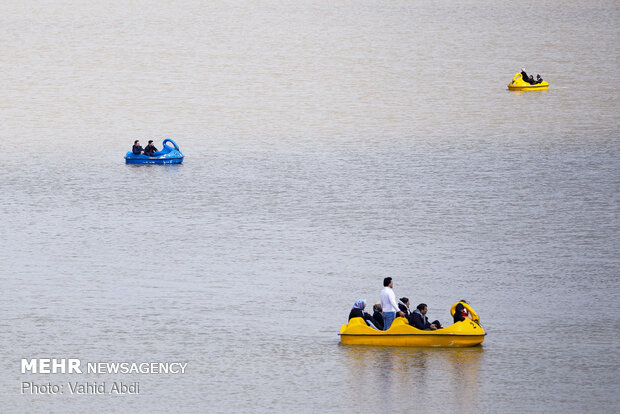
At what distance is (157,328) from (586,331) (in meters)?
14.2

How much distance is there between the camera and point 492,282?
43812mm

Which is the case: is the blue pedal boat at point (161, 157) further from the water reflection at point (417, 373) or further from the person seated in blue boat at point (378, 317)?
the water reflection at point (417, 373)

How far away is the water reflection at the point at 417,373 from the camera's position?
31.0 meters

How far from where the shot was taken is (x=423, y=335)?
34.5m

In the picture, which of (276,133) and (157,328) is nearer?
(157,328)

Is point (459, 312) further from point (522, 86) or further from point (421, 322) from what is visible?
point (522, 86)

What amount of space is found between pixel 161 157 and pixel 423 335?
122 feet

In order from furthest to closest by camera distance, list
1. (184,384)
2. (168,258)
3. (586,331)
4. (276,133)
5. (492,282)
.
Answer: (276,133)
(168,258)
(492,282)
(586,331)
(184,384)

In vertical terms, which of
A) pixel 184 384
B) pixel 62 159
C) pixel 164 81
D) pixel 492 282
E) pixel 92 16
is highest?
pixel 92 16

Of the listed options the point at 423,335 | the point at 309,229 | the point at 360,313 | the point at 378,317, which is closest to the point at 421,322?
the point at 423,335

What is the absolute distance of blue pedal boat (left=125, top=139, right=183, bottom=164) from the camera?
68.3 m

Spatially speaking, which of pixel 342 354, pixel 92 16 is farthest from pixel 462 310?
pixel 92 16

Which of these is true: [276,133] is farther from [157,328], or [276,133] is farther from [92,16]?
[92,16]

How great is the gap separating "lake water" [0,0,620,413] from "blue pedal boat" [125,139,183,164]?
2.69 ft
